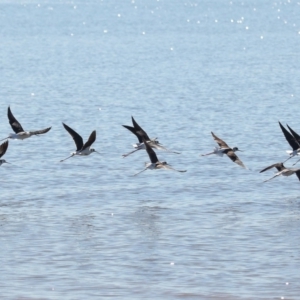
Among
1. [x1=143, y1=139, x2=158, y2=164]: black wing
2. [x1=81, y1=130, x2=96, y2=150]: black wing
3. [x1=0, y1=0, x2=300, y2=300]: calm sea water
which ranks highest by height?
[x1=81, y1=130, x2=96, y2=150]: black wing

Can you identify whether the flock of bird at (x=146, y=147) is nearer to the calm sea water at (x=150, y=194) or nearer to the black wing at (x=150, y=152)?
the black wing at (x=150, y=152)

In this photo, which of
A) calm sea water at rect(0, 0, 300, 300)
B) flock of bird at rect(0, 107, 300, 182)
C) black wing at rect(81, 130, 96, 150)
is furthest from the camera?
flock of bird at rect(0, 107, 300, 182)

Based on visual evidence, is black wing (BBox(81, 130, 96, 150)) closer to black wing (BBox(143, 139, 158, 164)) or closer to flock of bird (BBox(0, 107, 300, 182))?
flock of bird (BBox(0, 107, 300, 182))

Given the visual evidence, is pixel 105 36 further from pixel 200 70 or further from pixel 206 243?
pixel 206 243

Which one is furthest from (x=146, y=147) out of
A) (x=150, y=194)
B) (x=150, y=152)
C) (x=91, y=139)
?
(x=150, y=194)

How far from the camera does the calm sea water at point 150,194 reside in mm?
19641

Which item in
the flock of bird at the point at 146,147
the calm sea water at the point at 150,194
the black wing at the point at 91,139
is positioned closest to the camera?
the calm sea water at the point at 150,194

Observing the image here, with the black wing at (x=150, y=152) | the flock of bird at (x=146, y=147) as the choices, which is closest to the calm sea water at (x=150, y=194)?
the flock of bird at (x=146, y=147)

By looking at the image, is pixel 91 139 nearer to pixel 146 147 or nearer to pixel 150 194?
pixel 146 147

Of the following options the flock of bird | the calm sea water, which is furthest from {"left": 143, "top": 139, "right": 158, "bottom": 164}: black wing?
the calm sea water

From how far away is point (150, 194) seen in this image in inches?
1099

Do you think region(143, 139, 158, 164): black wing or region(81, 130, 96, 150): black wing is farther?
region(143, 139, 158, 164): black wing

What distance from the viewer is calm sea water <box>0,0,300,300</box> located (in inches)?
773

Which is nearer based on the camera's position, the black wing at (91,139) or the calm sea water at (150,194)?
the calm sea water at (150,194)
